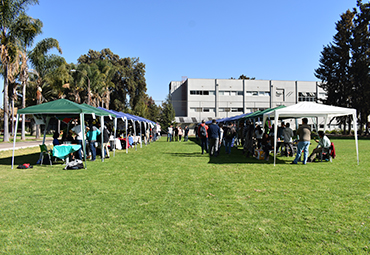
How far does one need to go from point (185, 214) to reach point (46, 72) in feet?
118

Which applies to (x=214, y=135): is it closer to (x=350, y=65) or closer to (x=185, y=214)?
(x=185, y=214)

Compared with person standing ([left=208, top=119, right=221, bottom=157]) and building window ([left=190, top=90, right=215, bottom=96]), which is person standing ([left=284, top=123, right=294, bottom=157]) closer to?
person standing ([left=208, top=119, right=221, bottom=157])

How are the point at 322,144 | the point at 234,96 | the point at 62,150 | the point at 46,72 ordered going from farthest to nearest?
the point at 234,96 → the point at 46,72 → the point at 322,144 → the point at 62,150

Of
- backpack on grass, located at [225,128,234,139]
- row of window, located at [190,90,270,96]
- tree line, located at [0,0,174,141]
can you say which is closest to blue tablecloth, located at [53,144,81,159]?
backpack on grass, located at [225,128,234,139]

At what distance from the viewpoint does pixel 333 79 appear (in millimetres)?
46344

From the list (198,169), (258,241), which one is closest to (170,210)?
(258,241)

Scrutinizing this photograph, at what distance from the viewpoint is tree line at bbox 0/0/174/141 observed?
25.3 meters

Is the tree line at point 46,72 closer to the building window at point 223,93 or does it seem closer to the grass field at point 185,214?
the building window at point 223,93

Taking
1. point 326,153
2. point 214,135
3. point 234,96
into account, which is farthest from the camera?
point 234,96

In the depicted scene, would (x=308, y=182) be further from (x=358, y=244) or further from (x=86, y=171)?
(x=86, y=171)

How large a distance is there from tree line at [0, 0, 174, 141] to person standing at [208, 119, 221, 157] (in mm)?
14045

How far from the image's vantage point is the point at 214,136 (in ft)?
45.3

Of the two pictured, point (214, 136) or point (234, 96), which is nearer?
point (214, 136)

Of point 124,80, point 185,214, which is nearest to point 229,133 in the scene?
point 185,214
